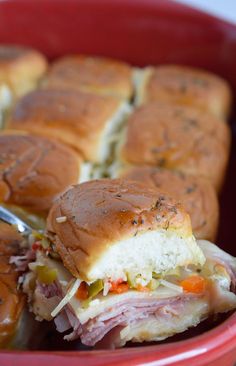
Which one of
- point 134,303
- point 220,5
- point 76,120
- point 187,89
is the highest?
point 220,5

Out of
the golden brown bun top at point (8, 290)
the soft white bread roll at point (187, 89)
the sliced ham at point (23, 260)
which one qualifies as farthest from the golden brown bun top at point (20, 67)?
the sliced ham at point (23, 260)

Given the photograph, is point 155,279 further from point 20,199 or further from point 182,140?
point 182,140

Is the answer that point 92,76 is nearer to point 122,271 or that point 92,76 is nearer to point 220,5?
point 220,5

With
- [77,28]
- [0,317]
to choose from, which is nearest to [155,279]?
[0,317]

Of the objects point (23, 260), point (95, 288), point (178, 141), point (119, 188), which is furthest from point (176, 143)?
point (95, 288)

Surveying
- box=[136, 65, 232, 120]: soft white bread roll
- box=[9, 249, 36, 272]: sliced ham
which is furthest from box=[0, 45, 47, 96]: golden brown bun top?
box=[9, 249, 36, 272]: sliced ham
